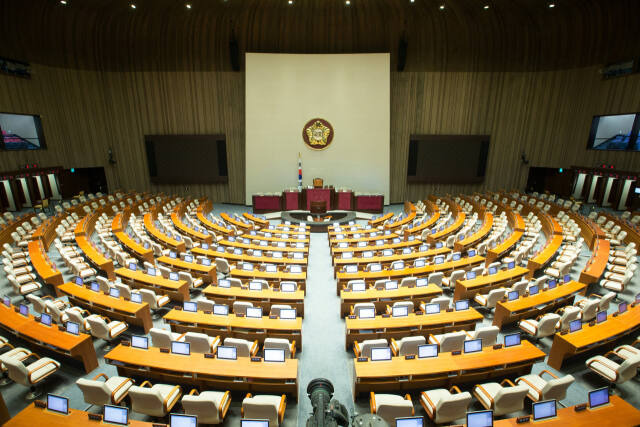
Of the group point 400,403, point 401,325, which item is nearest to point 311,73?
point 401,325

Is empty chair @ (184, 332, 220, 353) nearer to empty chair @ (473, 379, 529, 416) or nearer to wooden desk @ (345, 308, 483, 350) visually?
wooden desk @ (345, 308, 483, 350)

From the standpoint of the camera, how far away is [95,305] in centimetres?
676

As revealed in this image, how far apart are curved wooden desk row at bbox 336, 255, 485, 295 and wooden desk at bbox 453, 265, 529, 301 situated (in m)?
0.90

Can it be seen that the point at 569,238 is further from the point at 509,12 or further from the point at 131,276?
the point at 131,276

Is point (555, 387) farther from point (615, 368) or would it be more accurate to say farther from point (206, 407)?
point (206, 407)

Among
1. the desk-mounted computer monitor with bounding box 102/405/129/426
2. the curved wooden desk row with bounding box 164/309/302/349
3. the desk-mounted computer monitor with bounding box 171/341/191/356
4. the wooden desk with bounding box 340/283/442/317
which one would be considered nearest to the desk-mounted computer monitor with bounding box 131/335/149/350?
the desk-mounted computer monitor with bounding box 171/341/191/356

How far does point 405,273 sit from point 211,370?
5432 millimetres

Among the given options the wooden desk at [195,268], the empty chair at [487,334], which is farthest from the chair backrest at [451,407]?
the wooden desk at [195,268]

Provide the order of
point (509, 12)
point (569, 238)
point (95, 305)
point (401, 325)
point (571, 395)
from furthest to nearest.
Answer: point (509, 12), point (569, 238), point (95, 305), point (401, 325), point (571, 395)

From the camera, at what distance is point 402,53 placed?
18.0 metres

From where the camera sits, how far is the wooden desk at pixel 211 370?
15.2ft

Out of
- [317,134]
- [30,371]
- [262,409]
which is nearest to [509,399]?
[262,409]

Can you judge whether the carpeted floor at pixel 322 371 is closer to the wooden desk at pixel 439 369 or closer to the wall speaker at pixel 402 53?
the wooden desk at pixel 439 369

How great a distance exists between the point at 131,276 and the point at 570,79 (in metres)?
24.0
